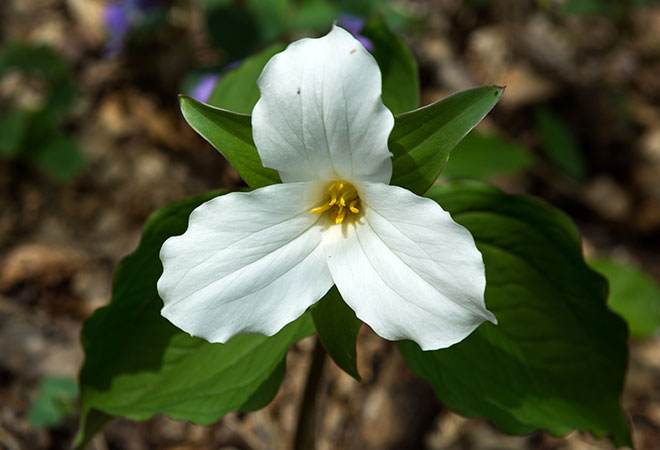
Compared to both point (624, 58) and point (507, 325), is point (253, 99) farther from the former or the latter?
point (624, 58)

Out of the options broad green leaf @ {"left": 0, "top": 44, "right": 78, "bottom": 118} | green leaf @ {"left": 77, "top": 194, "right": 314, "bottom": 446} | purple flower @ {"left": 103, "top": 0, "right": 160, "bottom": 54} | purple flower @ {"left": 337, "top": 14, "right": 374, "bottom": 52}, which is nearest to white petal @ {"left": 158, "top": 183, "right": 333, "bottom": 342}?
green leaf @ {"left": 77, "top": 194, "right": 314, "bottom": 446}

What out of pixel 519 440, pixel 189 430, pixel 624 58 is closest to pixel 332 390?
pixel 189 430

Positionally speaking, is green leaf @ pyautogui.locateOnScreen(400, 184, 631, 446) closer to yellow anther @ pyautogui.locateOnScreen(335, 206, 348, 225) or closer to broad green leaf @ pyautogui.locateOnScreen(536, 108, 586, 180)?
yellow anther @ pyautogui.locateOnScreen(335, 206, 348, 225)

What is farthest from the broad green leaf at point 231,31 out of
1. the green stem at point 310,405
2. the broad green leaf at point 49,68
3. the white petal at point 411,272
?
the white petal at point 411,272

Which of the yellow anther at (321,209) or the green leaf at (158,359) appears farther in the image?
the green leaf at (158,359)

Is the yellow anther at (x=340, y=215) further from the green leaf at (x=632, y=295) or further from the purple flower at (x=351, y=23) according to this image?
the green leaf at (x=632, y=295)
